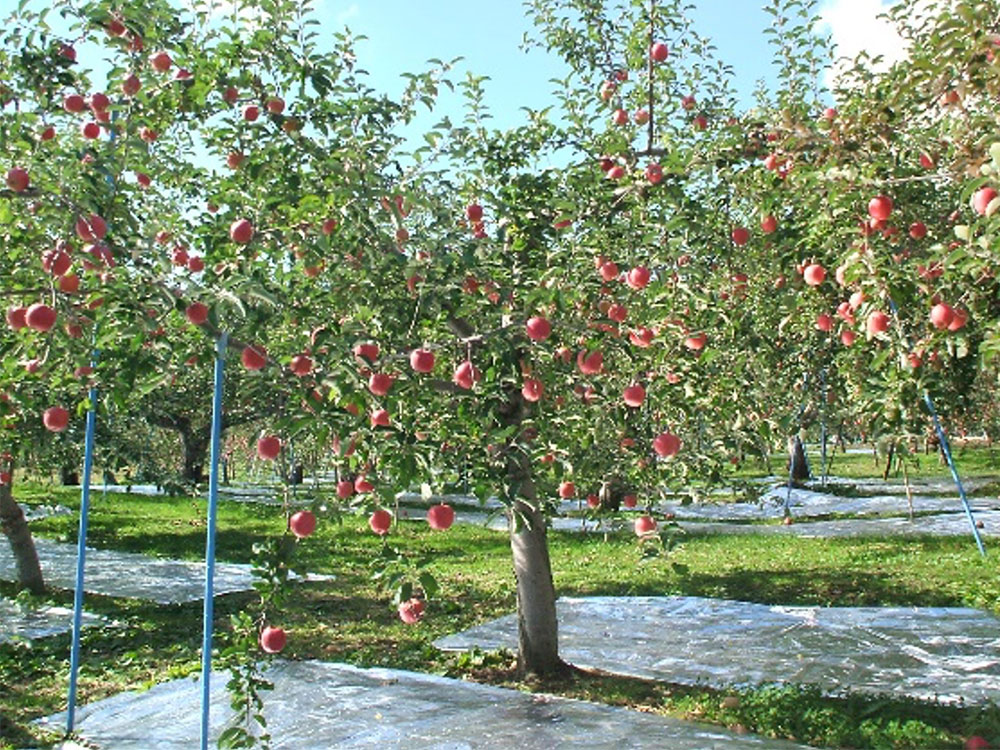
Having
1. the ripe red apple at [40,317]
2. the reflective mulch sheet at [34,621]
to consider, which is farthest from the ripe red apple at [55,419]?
the reflective mulch sheet at [34,621]

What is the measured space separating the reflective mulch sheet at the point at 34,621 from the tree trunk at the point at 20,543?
26 centimetres

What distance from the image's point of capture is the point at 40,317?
2648mm

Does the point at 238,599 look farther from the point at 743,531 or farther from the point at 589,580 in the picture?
the point at 743,531

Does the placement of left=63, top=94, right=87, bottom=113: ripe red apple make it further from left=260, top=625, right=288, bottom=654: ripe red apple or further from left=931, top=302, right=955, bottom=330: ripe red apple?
left=931, top=302, right=955, bottom=330: ripe red apple

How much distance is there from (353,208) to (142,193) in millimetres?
1543

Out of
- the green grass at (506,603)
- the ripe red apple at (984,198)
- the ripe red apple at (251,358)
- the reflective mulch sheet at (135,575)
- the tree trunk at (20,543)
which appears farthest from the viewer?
the reflective mulch sheet at (135,575)

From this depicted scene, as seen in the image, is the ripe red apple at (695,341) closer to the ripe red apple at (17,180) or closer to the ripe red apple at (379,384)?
the ripe red apple at (379,384)

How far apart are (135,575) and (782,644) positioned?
243 inches

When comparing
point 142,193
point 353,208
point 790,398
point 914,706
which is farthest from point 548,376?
point 790,398

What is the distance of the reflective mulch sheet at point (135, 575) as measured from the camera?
7.99m

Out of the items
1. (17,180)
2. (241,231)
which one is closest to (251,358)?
(241,231)

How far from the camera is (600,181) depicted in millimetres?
3986

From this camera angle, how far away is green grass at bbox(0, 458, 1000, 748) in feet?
13.7

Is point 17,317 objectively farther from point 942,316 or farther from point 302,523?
point 942,316
